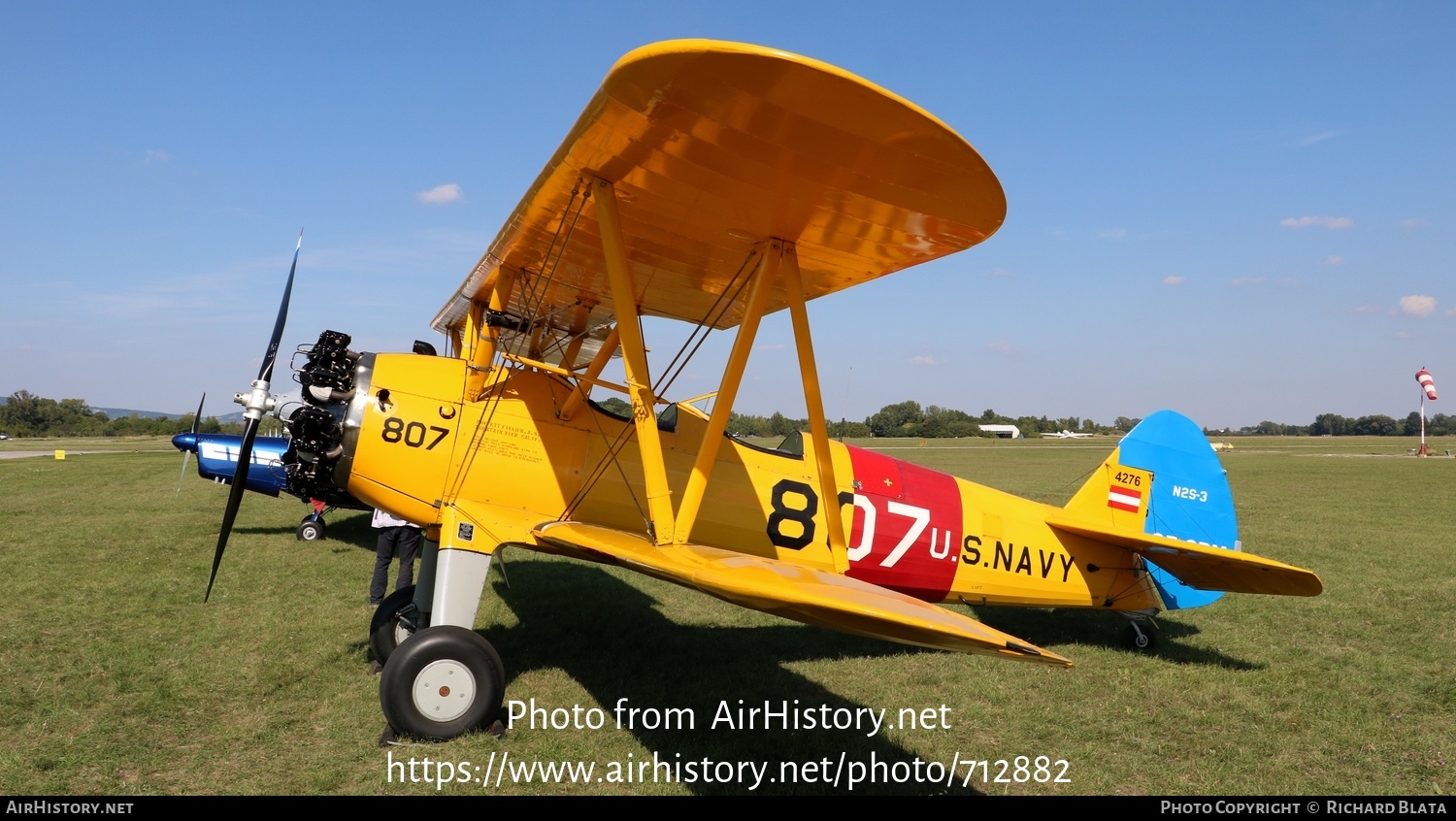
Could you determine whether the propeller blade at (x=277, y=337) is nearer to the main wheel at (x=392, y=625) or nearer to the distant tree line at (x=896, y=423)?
the main wheel at (x=392, y=625)

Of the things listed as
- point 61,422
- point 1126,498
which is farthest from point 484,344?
point 61,422

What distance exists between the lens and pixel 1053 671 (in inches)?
226

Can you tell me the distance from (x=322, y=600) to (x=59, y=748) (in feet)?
11.6

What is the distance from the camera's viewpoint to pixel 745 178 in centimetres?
381

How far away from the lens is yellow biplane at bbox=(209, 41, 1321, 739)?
10.6 ft

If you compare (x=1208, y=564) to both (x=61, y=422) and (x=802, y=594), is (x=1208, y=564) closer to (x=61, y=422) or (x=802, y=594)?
(x=802, y=594)

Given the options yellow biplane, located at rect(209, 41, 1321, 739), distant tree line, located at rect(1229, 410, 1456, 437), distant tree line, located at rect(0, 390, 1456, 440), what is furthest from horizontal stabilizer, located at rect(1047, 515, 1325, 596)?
distant tree line, located at rect(1229, 410, 1456, 437)

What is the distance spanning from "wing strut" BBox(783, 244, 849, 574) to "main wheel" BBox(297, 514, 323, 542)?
899cm

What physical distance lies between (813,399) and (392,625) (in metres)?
3.34

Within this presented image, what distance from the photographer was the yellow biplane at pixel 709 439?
3.24 meters

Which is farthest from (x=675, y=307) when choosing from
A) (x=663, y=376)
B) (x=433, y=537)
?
(x=433, y=537)

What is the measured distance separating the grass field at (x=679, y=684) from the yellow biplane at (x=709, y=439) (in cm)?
59

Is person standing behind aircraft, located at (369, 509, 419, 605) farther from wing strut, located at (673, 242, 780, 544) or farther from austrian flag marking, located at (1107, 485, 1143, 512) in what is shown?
austrian flag marking, located at (1107, 485, 1143, 512)

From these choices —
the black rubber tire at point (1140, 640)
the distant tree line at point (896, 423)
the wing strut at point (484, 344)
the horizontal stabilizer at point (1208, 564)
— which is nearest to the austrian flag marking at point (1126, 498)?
the horizontal stabilizer at point (1208, 564)
